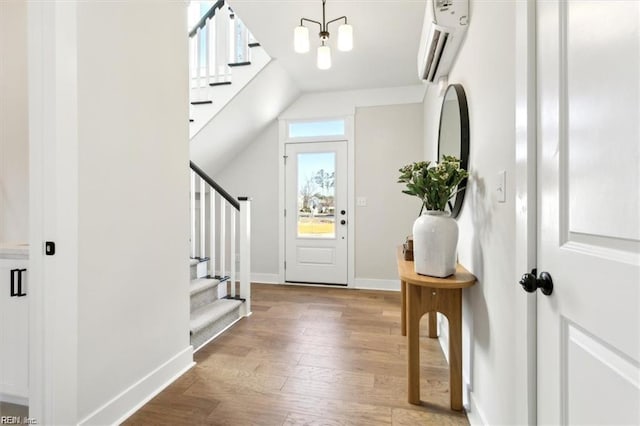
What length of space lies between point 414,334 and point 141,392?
1545mm

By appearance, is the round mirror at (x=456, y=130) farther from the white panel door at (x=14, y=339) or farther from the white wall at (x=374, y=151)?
the white panel door at (x=14, y=339)

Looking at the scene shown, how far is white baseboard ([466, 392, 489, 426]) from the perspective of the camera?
1.38 metres

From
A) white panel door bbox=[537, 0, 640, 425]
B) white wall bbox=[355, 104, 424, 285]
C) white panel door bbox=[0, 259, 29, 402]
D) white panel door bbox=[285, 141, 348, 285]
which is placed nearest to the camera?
white panel door bbox=[537, 0, 640, 425]

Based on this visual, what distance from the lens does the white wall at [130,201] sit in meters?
1.37

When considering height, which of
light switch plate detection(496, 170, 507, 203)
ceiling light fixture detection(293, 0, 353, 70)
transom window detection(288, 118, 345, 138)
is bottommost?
A: light switch plate detection(496, 170, 507, 203)

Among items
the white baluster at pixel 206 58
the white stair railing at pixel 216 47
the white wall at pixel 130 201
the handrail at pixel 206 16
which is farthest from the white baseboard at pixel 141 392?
the handrail at pixel 206 16

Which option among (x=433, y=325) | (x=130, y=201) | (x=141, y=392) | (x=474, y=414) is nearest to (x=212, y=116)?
(x=130, y=201)

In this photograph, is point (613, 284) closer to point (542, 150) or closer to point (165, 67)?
point (542, 150)

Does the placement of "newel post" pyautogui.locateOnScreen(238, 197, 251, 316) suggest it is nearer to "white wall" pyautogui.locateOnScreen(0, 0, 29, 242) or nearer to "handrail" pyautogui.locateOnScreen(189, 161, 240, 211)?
"handrail" pyautogui.locateOnScreen(189, 161, 240, 211)

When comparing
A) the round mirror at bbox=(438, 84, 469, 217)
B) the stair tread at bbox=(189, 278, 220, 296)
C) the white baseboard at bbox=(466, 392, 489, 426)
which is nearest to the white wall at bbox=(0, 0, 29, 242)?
the stair tread at bbox=(189, 278, 220, 296)

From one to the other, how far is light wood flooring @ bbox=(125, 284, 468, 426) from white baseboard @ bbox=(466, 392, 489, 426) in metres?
0.05

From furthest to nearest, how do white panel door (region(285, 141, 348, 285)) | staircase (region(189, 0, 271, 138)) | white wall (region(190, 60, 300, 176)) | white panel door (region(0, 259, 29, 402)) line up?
white panel door (region(285, 141, 348, 285)) < white wall (region(190, 60, 300, 176)) < staircase (region(189, 0, 271, 138)) < white panel door (region(0, 259, 29, 402))

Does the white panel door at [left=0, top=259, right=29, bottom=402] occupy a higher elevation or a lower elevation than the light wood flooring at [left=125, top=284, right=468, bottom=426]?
higher

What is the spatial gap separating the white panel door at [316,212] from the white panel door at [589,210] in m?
3.20
